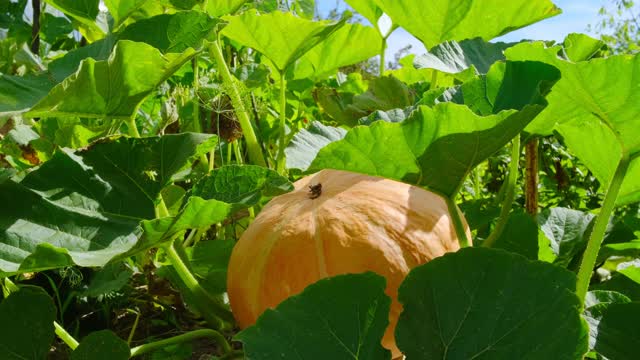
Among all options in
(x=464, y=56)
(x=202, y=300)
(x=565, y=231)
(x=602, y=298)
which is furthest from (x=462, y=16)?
(x=202, y=300)

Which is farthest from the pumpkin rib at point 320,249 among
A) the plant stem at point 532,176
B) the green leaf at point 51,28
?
the green leaf at point 51,28

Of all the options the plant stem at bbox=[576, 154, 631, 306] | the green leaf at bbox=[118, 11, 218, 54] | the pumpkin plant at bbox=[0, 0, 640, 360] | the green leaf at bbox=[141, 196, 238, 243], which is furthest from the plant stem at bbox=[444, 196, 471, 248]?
the green leaf at bbox=[118, 11, 218, 54]

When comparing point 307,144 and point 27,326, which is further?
point 307,144

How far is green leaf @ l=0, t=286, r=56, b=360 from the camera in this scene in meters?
0.81

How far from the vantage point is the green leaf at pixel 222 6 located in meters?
1.12

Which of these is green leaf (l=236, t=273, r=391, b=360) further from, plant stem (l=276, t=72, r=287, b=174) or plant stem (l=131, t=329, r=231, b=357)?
plant stem (l=276, t=72, r=287, b=174)

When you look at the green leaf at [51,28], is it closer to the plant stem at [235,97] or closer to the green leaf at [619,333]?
the plant stem at [235,97]

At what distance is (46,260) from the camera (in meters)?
0.68

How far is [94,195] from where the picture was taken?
2.85ft

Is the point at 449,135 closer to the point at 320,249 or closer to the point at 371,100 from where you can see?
the point at 320,249

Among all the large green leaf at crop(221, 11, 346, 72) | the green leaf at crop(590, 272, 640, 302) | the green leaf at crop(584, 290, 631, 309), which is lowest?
the green leaf at crop(590, 272, 640, 302)

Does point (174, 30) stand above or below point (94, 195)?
above

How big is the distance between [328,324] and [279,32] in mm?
576

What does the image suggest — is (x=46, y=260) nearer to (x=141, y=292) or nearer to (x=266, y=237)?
(x=266, y=237)
